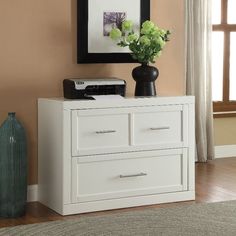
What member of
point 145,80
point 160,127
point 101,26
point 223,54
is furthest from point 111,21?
point 223,54

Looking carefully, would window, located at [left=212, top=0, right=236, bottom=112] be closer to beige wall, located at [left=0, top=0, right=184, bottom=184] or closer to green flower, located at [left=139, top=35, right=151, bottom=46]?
beige wall, located at [left=0, top=0, right=184, bottom=184]

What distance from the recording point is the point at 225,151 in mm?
6273

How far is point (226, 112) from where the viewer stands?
20.7 feet

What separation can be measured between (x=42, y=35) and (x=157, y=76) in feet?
2.83

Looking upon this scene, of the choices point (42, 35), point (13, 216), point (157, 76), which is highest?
point (42, 35)

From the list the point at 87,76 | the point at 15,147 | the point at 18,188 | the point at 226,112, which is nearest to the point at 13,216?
the point at 18,188

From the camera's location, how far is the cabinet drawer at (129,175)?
3982mm

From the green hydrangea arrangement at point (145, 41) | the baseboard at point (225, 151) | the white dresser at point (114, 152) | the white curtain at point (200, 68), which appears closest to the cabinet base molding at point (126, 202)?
the white dresser at point (114, 152)

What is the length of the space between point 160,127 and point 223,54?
2.32m

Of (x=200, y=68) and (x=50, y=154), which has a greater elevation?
(x=200, y=68)

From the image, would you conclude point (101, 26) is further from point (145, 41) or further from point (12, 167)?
point (12, 167)

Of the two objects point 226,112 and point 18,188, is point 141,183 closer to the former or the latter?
point 18,188

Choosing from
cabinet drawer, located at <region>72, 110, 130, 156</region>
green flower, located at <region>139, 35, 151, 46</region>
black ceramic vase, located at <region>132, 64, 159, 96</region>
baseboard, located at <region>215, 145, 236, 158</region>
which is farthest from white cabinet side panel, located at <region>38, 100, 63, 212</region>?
baseboard, located at <region>215, 145, 236, 158</region>

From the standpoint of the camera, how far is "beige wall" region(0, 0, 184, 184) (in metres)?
4.20
